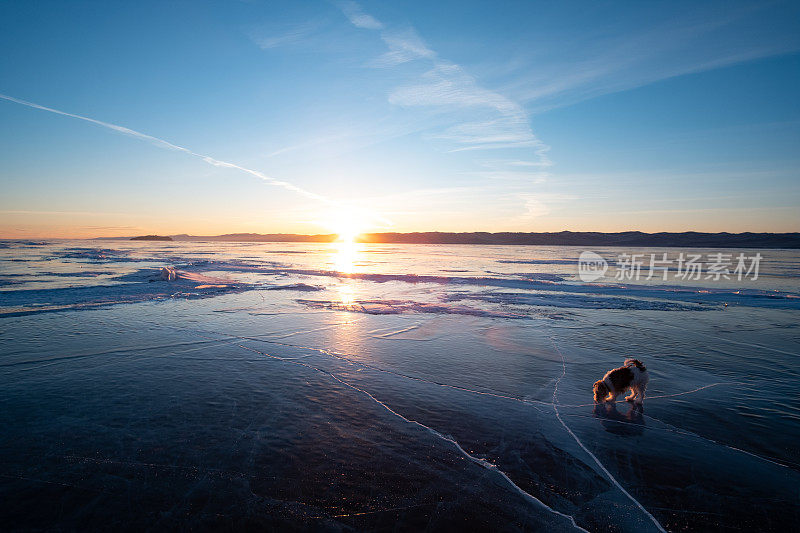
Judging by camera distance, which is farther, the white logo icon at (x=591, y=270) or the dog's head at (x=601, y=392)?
the white logo icon at (x=591, y=270)

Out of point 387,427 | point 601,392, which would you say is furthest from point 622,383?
point 387,427

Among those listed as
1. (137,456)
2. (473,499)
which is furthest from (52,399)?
(473,499)

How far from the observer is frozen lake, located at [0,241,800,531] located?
136 inches

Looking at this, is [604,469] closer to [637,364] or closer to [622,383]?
[622,383]

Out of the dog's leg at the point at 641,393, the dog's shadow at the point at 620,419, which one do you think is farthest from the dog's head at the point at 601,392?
the dog's leg at the point at 641,393

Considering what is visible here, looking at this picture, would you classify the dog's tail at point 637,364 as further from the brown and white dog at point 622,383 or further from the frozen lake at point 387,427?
the frozen lake at point 387,427

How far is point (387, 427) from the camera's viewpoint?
5.01 m

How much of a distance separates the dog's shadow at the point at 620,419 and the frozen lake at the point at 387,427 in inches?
2.1

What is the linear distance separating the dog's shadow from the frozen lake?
0.05 metres

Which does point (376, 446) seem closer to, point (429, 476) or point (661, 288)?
point (429, 476)

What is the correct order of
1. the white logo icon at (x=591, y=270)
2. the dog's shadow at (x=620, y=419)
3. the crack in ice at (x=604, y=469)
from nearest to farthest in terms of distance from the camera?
the crack in ice at (x=604, y=469) → the dog's shadow at (x=620, y=419) → the white logo icon at (x=591, y=270)

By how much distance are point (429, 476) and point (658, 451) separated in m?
3.12

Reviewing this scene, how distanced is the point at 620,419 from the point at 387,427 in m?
3.67

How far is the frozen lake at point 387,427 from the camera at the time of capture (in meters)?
3.46
